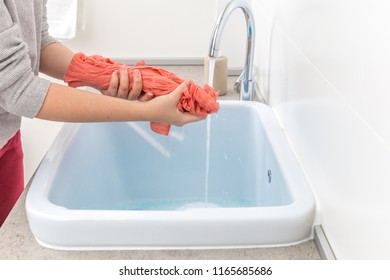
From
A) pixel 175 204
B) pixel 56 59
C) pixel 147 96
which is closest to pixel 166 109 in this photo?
pixel 147 96

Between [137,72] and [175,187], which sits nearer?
[137,72]

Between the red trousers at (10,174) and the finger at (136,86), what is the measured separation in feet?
1.39

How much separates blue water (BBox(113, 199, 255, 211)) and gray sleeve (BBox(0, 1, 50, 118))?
53 cm

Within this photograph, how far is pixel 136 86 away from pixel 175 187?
45cm

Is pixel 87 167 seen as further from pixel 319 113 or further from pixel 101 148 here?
pixel 319 113

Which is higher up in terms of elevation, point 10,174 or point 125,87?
point 125,87

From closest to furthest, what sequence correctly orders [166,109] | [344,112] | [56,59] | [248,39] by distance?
[344,112]
[166,109]
[56,59]
[248,39]

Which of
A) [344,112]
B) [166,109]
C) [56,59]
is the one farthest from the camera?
[56,59]

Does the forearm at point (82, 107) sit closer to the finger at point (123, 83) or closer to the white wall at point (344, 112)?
the finger at point (123, 83)

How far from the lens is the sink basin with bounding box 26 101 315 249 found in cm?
81

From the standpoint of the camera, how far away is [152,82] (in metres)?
0.97

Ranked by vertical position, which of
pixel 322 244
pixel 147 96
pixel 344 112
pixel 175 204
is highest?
pixel 344 112

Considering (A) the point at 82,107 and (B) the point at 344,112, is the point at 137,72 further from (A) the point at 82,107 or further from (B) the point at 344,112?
(B) the point at 344,112
